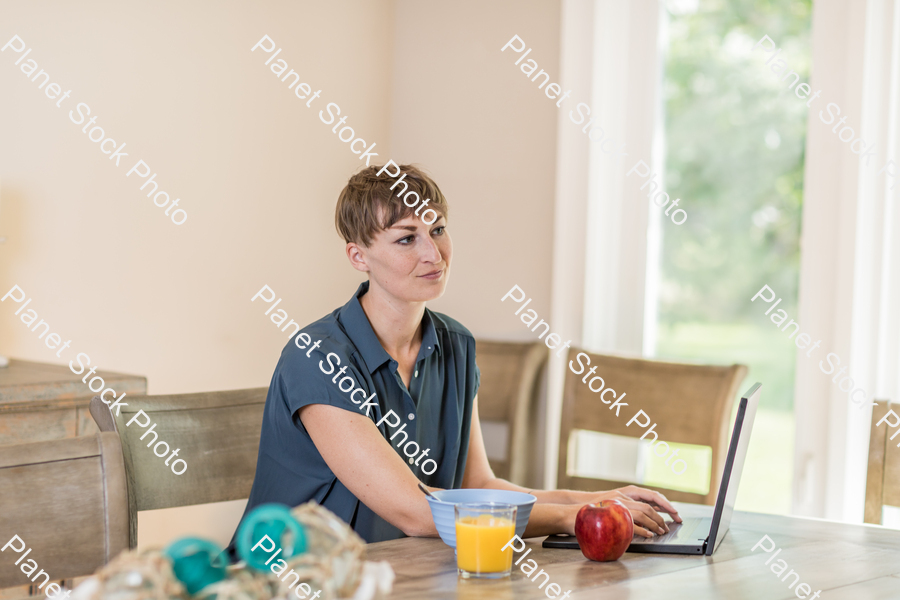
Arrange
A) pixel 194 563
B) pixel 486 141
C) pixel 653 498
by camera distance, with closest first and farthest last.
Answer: pixel 194 563, pixel 653 498, pixel 486 141

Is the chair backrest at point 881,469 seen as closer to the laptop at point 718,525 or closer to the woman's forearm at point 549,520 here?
the laptop at point 718,525

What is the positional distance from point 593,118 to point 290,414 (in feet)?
5.33

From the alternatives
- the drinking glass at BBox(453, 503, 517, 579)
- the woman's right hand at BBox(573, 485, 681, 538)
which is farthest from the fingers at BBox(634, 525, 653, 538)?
the drinking glass at BBox(453, 503, 517, 579)

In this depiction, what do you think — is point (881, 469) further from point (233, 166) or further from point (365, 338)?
point (233, 166)

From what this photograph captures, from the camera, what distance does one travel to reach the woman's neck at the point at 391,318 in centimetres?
151

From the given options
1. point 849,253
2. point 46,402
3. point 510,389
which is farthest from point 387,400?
point 849,253

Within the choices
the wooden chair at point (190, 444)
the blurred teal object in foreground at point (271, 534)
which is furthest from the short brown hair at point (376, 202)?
the blurred teal object in foreground at point (271, 534)

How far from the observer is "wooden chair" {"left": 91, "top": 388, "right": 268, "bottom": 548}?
125 centimetres

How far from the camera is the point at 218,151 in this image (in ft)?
8.39

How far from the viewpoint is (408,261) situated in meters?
1.49

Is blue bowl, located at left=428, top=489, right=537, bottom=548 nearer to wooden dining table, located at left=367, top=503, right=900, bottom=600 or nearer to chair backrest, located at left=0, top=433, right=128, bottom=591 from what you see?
wooden dining table, located at left=367, top=503, right=900, bottom=600

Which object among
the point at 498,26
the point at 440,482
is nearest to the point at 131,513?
the point at 440,482

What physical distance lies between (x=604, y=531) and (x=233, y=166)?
1.89m

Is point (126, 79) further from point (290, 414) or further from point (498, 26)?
point (290, 414)
